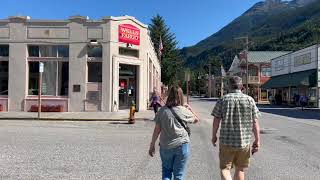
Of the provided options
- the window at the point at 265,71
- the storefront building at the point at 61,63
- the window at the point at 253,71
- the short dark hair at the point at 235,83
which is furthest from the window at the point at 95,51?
the window at the point at 265,71

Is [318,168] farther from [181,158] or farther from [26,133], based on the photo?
[26,133]

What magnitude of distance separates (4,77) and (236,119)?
85.1 ft

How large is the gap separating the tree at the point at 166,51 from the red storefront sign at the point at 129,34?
42.1 meters

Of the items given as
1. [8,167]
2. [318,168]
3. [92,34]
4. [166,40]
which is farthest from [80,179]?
[166,40]

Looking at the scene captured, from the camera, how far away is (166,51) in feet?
250

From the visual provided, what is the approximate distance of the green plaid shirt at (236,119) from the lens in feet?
21.7

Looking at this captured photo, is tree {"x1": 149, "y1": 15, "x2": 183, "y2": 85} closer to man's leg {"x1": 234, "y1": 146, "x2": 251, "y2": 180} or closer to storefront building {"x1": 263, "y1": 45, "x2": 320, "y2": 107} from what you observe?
storefront building {"x1": 263, "y1": 45, "x2": 320, "y2": 107}

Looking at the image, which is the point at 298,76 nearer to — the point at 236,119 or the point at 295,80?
the point at 295,80

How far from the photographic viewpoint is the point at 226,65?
637 feet

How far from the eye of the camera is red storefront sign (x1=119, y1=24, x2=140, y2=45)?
30703 millimetres

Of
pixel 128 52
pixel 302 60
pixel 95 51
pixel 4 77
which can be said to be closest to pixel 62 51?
pixel 95 51

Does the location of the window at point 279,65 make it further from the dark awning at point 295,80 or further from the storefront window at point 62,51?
the storefront window at point 62,51

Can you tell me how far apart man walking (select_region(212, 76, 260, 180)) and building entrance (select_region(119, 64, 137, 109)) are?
81.2ft

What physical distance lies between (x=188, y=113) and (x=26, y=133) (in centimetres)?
1154
